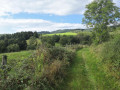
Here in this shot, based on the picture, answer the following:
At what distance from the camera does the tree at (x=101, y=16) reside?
15.4m

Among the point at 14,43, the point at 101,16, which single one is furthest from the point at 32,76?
the point at 14,43

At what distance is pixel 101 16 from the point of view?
15867 mm

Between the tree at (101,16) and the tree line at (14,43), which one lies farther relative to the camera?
the tree line at (14,43)

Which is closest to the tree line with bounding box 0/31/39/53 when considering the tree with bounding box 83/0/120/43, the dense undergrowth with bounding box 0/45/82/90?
the tree with bounding box 83/0/120/43

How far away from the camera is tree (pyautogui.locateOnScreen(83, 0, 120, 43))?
1538cm

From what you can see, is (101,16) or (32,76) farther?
(101,16)

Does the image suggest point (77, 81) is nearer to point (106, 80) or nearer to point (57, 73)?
point (57, 73)

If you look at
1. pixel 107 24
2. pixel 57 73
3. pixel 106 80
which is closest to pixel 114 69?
pixel 106 80

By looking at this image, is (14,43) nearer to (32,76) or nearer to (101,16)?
(101,16)

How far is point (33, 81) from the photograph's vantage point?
388 cm

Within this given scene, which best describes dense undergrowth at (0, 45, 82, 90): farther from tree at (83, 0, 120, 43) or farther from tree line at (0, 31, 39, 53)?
tree line at (0, 31, 39, 53)

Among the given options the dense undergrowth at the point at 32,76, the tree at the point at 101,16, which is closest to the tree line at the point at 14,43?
the tree at the point at 101,16

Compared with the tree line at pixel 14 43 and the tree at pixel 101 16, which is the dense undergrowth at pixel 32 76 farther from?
the tree line at pixel 14 43

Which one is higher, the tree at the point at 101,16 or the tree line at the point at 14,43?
the tree at the point at 101,16
